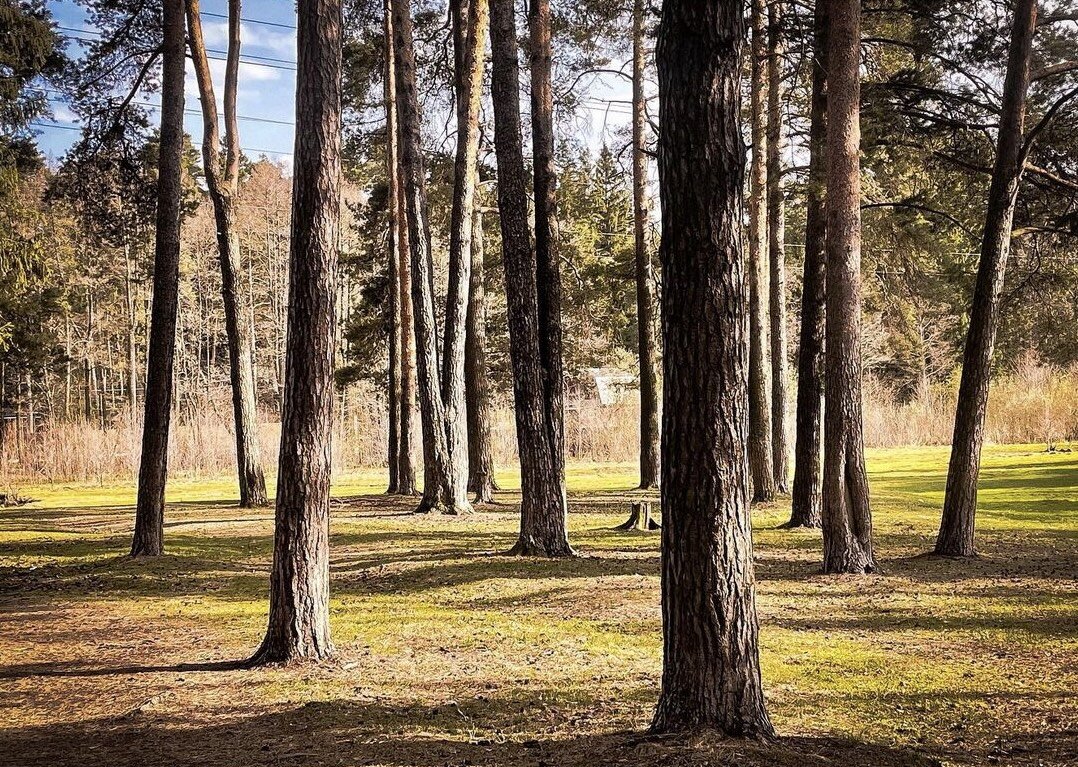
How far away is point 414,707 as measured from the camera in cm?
541

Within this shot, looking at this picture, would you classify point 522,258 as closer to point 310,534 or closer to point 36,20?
point 310,534

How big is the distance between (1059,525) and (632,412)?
1671 cm

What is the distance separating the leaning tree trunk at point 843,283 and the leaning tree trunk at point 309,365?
5354 millimetres

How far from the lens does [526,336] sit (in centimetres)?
1043

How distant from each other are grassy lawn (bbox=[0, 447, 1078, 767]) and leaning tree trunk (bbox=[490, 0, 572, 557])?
0.60 m

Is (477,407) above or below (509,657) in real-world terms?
above

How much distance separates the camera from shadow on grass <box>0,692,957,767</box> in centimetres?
414

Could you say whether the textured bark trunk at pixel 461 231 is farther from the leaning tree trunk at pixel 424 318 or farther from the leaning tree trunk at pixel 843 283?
the leaning tree trunk at pixel 843 283

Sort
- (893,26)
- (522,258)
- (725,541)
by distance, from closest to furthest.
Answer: (725,541) → (522,258) → (893,26)

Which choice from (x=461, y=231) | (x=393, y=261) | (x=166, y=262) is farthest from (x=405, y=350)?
(x=166, y=262)

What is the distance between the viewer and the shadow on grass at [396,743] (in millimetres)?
4141

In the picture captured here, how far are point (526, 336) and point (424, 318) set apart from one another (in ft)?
16.2

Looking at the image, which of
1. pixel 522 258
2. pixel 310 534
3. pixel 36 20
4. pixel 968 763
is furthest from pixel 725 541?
pixel 36 20

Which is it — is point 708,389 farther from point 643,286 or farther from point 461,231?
point 643,286
